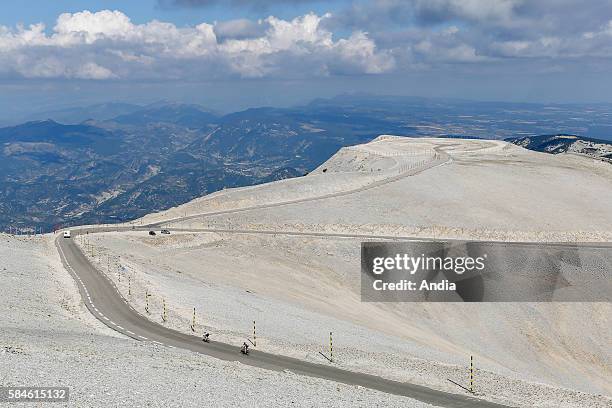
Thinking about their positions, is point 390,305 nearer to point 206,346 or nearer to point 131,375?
point 206,346

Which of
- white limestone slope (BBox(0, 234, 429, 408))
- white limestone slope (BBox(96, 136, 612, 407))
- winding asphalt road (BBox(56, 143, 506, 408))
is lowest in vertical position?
white limestone slope (BBox(96, 136, 612, 407))

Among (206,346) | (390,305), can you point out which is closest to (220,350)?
(206,346)

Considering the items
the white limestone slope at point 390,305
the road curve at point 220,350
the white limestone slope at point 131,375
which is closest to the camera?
the white limestone slope at point 131,375

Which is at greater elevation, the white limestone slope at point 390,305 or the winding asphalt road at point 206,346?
the winding asphalt road at point 206,346

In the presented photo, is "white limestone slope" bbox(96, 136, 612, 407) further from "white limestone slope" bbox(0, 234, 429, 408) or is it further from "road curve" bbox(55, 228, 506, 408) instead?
"white limestone slope" bbox(0, 234, 429, 408)

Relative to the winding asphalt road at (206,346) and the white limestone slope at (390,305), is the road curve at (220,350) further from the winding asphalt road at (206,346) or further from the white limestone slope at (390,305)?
the white limestone slope at (390,305)

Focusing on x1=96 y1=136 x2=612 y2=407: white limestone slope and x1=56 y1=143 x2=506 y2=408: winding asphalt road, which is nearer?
x1=56 y1=143 x2=506 y2=408: winding asphalt road

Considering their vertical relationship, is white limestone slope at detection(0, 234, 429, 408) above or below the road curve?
above

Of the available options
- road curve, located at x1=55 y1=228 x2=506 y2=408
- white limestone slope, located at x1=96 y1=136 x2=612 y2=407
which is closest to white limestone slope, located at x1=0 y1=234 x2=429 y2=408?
road curve, located at x1=55 y1=228 x2=506 y2=408

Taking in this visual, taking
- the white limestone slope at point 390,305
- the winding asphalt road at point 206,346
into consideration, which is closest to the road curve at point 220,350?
the winding asphalt road at point 206,346

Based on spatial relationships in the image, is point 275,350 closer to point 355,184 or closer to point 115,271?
point 115,271
